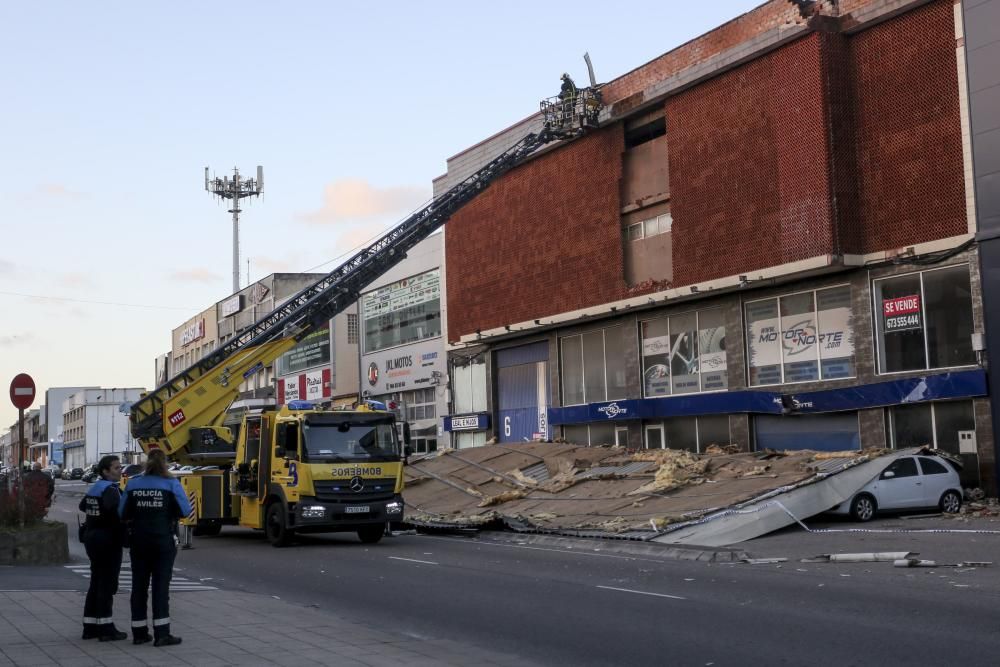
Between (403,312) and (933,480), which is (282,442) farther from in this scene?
(403,312)

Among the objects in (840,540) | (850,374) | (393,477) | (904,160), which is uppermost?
(904,160)

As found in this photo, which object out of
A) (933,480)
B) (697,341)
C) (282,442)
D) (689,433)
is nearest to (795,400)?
(697,341)

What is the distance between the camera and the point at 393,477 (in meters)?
21.7

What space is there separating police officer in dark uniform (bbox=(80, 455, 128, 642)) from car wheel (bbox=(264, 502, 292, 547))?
11.1m

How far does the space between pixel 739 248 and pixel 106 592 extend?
1000 inches

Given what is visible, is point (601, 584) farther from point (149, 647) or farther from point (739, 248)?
point (739, 248)

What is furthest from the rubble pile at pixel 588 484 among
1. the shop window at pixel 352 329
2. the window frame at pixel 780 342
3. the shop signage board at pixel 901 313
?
the shop window at pixel 352 329

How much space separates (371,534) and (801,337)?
1510 cm

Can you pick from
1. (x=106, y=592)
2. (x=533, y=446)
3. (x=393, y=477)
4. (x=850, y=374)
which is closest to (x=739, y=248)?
(x=850, y=374)

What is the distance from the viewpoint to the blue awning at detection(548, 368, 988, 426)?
88.7 feet

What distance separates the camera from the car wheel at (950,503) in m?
24.8

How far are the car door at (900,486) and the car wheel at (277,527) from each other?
12.4 meters

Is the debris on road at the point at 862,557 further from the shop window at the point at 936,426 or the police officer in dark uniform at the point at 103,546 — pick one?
the police officer in dark uniform at the point at 103,546

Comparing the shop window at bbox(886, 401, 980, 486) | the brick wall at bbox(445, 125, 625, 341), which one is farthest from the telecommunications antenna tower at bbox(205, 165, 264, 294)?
the shop window at bbox(886, 401, 980, 486)
